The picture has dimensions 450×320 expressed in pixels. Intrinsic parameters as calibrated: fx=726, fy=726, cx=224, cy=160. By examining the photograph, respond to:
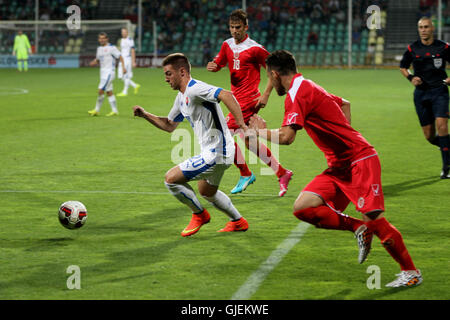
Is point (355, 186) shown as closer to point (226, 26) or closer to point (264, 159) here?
point (264, 159)

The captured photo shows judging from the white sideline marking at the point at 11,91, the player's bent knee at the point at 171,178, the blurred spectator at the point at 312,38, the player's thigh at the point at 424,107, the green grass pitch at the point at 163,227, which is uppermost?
the blurred spectator at the point at 312,38

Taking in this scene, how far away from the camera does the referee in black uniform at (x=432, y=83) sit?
32.5ft

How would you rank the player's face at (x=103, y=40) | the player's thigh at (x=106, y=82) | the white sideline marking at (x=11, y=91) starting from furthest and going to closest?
the white sideline marking at (x=11, y=91), the player's face at (x=103, y=40), the player's thigh at (x=106, y=82)

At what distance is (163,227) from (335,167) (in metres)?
2.26

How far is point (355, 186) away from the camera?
555cm

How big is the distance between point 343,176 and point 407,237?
1560mm

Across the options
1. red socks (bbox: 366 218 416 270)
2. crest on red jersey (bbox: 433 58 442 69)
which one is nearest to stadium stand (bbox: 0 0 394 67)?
crest on red jersey (bbox: 433 58 442 69)

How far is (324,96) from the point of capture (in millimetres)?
5574

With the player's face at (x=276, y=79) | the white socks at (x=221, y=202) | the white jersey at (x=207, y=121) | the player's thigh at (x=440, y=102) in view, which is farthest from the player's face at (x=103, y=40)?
the player's face at (x=276, y=79)

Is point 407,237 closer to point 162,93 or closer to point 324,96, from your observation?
point 324,96

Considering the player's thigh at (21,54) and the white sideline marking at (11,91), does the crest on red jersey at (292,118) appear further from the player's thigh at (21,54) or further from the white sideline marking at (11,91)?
the player's thigh at (21,54)

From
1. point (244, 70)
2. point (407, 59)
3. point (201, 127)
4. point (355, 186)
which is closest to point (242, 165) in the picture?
point (244, 70)

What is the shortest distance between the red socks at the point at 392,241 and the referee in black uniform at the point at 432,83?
4964 millimetres
